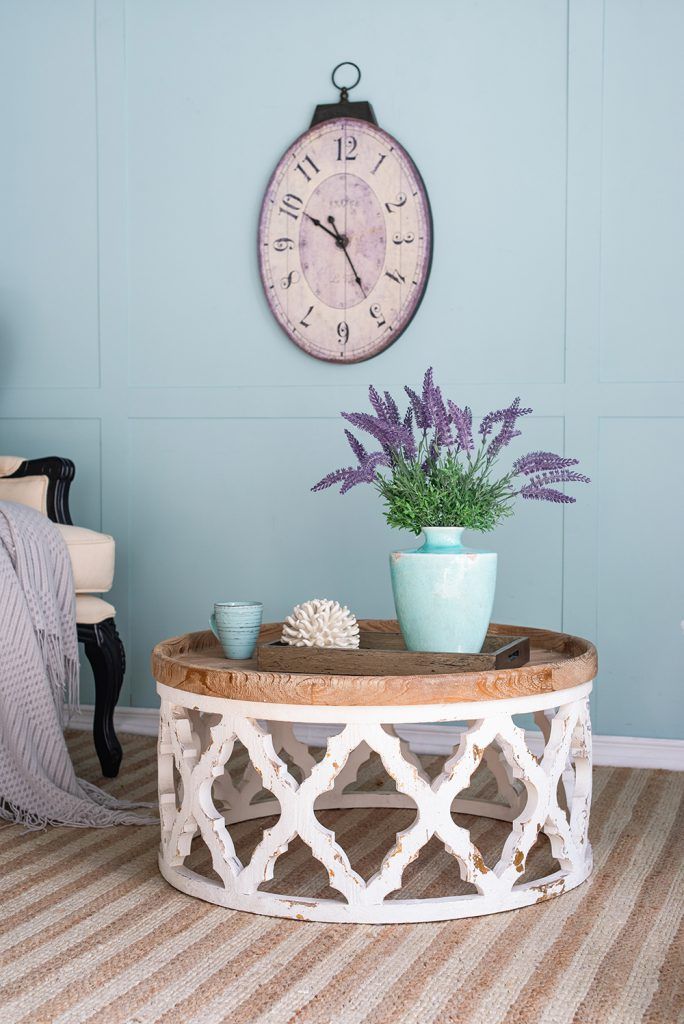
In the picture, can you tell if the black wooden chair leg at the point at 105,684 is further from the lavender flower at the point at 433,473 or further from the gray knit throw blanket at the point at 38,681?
the lavender flower at the point at 433,473

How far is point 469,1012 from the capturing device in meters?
1.40

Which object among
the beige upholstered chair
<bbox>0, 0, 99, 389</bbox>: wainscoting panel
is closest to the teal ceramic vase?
the beige upholstered chair

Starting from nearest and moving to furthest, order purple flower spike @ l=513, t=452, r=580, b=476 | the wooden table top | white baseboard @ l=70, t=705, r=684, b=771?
the wooden table top < purple flower spike @ l=513, t=452, r=580, b=476 < white baseboard @ l=70, t=705, r=684, b=771

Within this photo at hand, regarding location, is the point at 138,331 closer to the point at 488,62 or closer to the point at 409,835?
the point at 488,62

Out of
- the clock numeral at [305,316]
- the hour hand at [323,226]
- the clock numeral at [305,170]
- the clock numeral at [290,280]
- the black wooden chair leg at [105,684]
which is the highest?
the clock numeral at [305,170]

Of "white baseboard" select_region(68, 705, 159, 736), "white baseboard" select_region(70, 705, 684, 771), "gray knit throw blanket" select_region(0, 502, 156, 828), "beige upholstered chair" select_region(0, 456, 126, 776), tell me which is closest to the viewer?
"gray knit throw blanket" select_region(0, 502, 156, 828)

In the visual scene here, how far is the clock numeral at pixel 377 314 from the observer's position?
288 cm

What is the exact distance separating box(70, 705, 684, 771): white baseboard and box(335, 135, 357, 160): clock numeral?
4.92ft

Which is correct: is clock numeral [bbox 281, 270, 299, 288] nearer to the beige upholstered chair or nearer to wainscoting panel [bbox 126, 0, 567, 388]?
wainscoting panel [bbox 126, 0, 567, 388]

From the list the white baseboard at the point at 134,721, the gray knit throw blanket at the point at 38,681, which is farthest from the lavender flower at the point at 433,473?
the white baseboard at the point at 134,721

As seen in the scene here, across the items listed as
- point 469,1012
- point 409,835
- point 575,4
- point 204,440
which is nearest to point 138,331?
point 204,440

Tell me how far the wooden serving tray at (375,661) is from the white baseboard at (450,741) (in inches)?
40.0

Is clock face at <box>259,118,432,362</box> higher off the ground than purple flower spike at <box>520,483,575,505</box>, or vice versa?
clock face at <box>259,118,432,362</box>

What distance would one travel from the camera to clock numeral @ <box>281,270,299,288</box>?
9.66ft
